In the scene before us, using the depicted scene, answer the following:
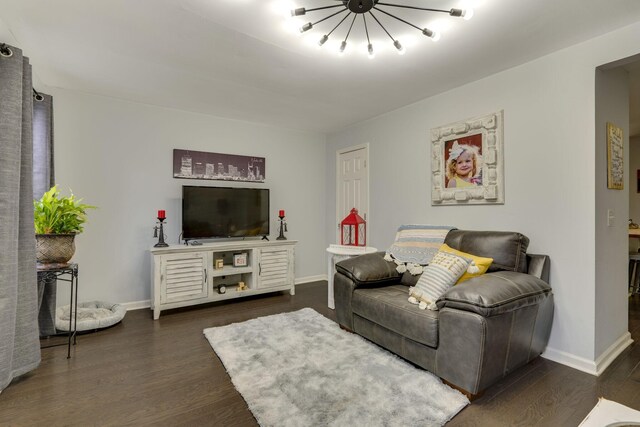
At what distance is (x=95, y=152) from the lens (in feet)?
10.9

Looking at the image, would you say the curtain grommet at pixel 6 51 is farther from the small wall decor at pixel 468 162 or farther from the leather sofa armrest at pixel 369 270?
the small wall decor at pixel 468 162

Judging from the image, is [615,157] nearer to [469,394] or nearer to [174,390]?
[469,394]

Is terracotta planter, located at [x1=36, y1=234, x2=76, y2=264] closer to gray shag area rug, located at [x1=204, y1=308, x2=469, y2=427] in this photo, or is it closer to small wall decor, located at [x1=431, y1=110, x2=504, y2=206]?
gray shag area rug, located at [x1=204, y1=308, x2=469, y2=427]

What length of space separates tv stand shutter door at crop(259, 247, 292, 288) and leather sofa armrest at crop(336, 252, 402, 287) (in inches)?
52.6

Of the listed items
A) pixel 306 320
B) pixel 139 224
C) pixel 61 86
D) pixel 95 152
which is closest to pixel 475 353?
pixel 306 320

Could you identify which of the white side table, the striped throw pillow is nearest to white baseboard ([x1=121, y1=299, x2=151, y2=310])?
the white side table

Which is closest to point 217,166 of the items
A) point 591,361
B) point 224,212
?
point 224,212

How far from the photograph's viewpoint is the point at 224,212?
385cm

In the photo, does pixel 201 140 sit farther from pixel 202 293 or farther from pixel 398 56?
pixel 398 56

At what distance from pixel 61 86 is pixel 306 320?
340 cm

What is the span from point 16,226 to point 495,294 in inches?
114

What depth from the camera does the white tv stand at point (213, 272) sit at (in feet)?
10.6

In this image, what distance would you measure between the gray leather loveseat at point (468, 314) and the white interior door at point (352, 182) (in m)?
1.59

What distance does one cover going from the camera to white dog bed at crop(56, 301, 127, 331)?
270 centimetres
